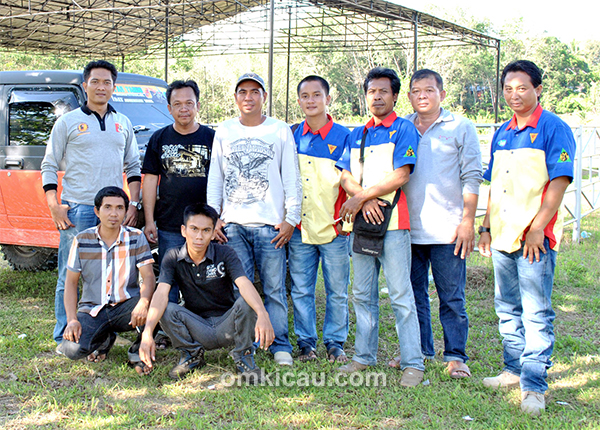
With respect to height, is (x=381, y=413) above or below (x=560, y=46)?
below

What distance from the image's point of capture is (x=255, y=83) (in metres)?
3.72

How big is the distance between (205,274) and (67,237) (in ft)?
3.88

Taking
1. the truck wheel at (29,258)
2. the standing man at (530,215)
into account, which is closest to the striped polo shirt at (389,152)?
the standing man at (530,215)

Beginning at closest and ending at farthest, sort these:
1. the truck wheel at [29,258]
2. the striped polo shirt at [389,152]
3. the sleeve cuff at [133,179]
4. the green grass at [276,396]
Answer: the green grass at [276,396]
the striped polo shirt at [389,152]
the sleeve cuff at [133,179]
the truck wheel at [29,258]

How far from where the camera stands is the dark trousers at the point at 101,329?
3686mm

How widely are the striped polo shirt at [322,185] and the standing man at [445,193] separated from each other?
53 cm

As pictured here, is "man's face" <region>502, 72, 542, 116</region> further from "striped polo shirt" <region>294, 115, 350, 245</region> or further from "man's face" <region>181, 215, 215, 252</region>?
"man's face" <region>181, 215, 215, 252</region>

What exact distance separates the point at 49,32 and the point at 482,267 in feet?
61.3

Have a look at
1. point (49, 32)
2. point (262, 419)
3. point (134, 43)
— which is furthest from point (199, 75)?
point (262, 419)

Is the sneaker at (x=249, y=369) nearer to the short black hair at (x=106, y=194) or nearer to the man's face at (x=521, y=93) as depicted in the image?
the short black hair at (x=106, y=194)

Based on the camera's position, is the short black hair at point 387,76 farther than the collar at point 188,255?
No

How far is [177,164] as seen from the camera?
392cm

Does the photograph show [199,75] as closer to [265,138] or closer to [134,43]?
[134,43]

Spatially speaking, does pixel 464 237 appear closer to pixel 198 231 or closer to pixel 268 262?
pixel 268 262
